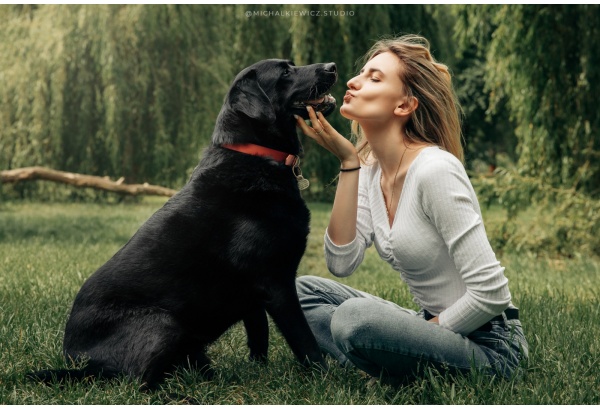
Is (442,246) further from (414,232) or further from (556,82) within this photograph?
(556,82)

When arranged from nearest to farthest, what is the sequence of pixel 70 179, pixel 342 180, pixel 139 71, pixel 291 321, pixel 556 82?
pixel 291 321
pixel 342 180
pixel 556 82
pixel 70 179
pixel 139 71

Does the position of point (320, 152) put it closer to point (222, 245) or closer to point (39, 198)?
point (39, 198)

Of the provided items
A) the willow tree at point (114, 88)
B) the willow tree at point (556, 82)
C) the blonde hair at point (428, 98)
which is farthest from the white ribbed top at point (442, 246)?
the willow tree at point (114, 88)

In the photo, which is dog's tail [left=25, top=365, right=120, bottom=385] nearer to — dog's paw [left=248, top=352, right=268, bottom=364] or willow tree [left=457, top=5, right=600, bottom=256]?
dog's paw [left=248, top=352, right=268, bottom=364]

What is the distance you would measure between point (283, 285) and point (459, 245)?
68 cm

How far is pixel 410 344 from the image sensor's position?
2.35 meters

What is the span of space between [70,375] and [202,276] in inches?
22.7

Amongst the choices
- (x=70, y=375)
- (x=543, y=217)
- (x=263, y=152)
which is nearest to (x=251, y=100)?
(x=263, y=152)

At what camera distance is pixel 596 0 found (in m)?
6.21


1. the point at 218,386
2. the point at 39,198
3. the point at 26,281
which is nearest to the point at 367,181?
the point at 218,386

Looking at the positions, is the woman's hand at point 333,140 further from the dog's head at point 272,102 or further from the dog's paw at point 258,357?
the dog's paw at point 258,357

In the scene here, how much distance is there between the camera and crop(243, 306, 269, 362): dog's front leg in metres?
2.86

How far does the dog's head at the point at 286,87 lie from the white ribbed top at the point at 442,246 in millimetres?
460

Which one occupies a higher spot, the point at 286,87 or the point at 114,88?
the point at 286,87
